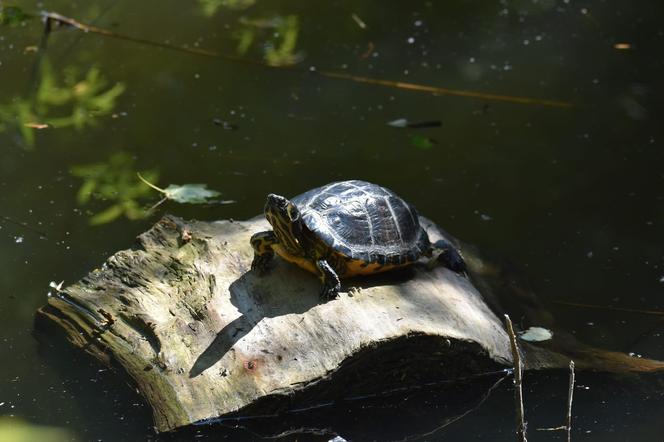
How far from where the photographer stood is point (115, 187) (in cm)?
512

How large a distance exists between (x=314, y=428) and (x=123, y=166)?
2.53 m

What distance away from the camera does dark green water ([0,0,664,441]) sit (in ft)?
12.1

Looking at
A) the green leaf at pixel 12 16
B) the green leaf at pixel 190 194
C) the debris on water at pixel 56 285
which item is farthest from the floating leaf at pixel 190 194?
the green leaf at pixel 12 16

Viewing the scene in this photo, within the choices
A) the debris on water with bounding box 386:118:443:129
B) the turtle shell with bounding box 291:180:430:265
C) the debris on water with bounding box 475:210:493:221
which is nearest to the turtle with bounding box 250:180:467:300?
the turtle shell with bounding box 291:180:430:265

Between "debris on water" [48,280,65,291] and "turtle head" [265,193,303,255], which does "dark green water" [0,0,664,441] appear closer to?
"debris on water" [48,280,65,291]

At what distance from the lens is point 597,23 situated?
730 centimetres

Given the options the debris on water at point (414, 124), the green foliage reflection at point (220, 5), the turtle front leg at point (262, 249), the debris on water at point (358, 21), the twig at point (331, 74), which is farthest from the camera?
the green foliage reflection at point (220, 5)

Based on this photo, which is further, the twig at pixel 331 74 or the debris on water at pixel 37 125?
the twig at pixel 331 74

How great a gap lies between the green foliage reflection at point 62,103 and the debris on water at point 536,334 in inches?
128

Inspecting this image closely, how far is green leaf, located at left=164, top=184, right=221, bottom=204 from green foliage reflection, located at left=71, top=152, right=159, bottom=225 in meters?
0.17

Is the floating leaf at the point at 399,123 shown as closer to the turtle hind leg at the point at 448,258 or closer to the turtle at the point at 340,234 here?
the turtle hind leg at the point at 448,258

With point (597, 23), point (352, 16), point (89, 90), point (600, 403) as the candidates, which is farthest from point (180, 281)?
point (597, 23)

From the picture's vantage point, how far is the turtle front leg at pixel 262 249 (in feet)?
12.3

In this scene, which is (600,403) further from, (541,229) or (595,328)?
(541,229)
